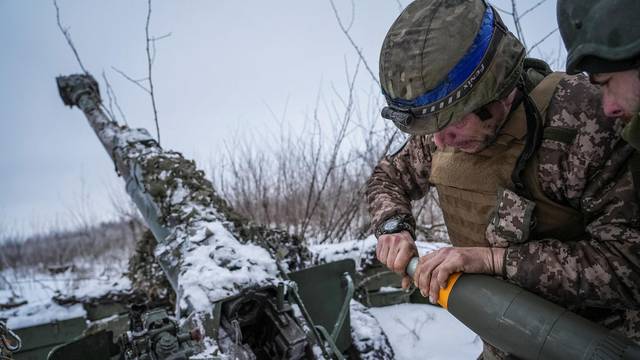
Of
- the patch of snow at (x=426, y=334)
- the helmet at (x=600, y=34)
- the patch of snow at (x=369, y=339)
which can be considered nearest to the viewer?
the helmet at (x=600, y=34)

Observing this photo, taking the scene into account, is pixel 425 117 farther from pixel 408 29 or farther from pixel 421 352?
pixel 421 352

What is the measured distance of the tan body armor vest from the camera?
4.27ft

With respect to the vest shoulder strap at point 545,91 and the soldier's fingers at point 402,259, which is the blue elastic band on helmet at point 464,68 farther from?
the soldier's fingers at point 402,259

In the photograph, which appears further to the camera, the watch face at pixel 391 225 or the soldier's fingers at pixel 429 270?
the watch face at pixel 391 225

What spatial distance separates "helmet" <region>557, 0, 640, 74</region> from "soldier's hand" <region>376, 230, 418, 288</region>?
0.75 m

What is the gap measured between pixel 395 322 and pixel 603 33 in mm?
2824

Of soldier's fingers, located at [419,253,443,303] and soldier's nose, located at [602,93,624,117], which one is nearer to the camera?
soldier's nose, located at [602,93,624,117]

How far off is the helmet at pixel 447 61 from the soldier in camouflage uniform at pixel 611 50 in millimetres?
280

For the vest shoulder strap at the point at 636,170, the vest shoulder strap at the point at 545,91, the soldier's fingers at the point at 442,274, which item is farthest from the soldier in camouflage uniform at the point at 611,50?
the soldier's fingers at the point at 442,274

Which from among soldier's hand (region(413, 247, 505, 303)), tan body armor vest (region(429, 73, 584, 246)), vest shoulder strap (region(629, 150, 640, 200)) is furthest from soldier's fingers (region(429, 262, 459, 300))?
vest shoulder strap (region(629, 150, 640, 200))

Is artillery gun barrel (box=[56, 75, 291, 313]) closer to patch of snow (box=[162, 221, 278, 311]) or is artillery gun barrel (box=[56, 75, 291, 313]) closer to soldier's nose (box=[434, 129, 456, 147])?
patch of snow (box=[162, 221, 278, 311])

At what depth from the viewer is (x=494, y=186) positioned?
4.67 ft

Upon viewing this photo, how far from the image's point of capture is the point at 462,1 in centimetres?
136

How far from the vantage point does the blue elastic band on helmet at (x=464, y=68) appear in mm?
1284
